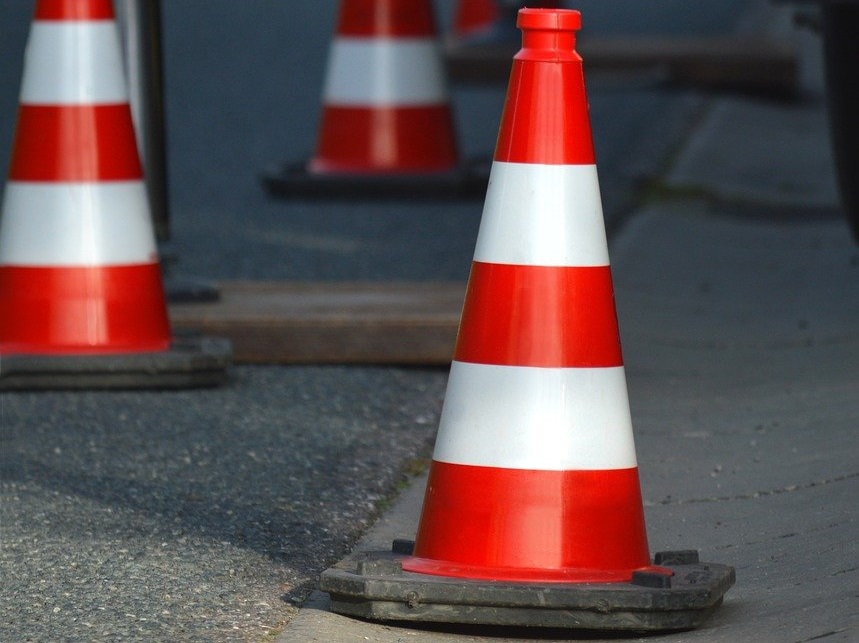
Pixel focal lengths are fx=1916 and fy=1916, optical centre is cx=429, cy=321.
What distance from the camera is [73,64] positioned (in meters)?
4.50

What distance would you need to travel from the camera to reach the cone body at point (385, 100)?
766 cm

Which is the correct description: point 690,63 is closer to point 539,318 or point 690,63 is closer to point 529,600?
point 539,318

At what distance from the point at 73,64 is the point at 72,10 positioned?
0.13 m

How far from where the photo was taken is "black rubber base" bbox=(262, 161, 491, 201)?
7.54 metres

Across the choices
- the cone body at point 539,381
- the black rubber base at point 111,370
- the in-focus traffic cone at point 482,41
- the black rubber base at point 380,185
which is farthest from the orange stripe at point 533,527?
the in-focus traffic cone at point 482,41

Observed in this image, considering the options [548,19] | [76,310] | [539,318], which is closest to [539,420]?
[539,318]

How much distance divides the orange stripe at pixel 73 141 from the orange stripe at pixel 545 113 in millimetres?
1717

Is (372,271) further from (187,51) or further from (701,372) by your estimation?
(187,51)

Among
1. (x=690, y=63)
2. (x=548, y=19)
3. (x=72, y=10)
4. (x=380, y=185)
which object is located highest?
(x=548, y=19)

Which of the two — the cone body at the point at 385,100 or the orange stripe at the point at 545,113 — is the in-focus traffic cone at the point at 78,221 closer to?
the orange stripe at the point at 545,113

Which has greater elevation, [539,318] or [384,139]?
[539,318]

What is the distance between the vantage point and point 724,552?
3.39 m

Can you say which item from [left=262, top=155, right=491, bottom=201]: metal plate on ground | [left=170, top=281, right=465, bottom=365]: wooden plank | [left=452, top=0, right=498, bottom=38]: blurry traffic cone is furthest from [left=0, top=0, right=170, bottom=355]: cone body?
[left=452, top=0, right=498, bottom=38]: blurry traffic cone

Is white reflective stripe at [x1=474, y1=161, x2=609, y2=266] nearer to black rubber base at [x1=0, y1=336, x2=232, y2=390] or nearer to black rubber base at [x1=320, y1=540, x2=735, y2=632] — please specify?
black rubber base at [x1=320, y1=540, x2=735, y2=632]
